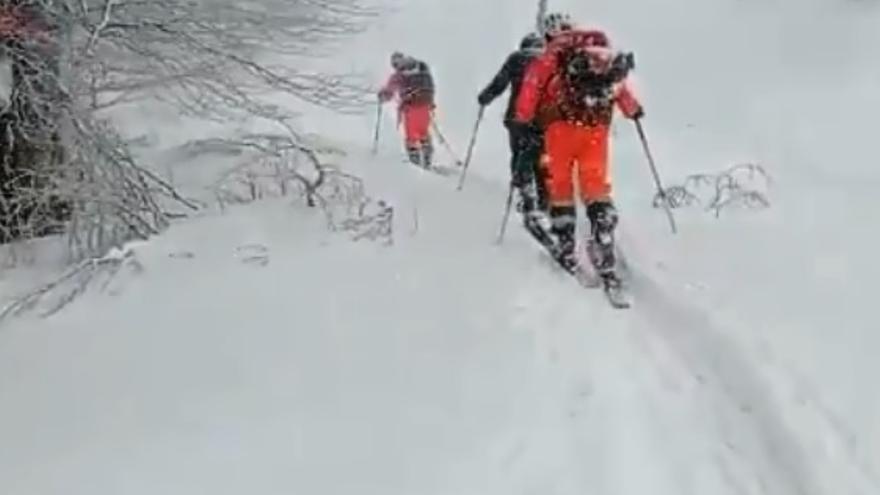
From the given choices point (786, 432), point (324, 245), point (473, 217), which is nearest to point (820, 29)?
point (473, 217)

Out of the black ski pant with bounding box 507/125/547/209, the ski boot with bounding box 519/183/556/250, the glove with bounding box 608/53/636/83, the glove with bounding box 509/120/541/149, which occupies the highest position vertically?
the glove with bounding box 608/53/636/83

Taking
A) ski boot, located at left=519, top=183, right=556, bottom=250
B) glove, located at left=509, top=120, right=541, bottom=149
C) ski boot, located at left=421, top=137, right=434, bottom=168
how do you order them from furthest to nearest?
ski boot, located at left=421, top=137, right=434, bottom=168, ski boot, located at left=519, top=183, right=556, bottom=250, glove, located at left=509, top=120, right=541, bottom=149

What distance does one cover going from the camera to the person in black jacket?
10.1 meters

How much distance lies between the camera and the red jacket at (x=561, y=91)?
889 centimetres

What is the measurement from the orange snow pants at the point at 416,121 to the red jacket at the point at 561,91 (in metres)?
7.01

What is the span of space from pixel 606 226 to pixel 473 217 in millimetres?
2054

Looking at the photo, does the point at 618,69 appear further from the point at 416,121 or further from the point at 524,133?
the point at 416,121

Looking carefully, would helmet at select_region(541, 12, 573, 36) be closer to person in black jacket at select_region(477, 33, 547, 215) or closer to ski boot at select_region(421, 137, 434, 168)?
person in black jacket at select_region(477, 33, 547, 215)

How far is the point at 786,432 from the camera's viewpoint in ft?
20.5

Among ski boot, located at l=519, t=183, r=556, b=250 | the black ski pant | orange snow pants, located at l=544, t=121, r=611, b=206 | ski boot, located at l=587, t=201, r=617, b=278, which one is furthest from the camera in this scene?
the black ski pant

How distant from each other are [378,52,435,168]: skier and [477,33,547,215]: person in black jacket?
4.63 meters

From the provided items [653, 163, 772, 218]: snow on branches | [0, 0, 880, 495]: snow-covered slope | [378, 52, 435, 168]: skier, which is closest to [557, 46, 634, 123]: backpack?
[0, 0, 880, 495]: snow-covered slope

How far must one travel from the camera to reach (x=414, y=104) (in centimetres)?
1623

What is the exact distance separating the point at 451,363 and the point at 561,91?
2546mm
